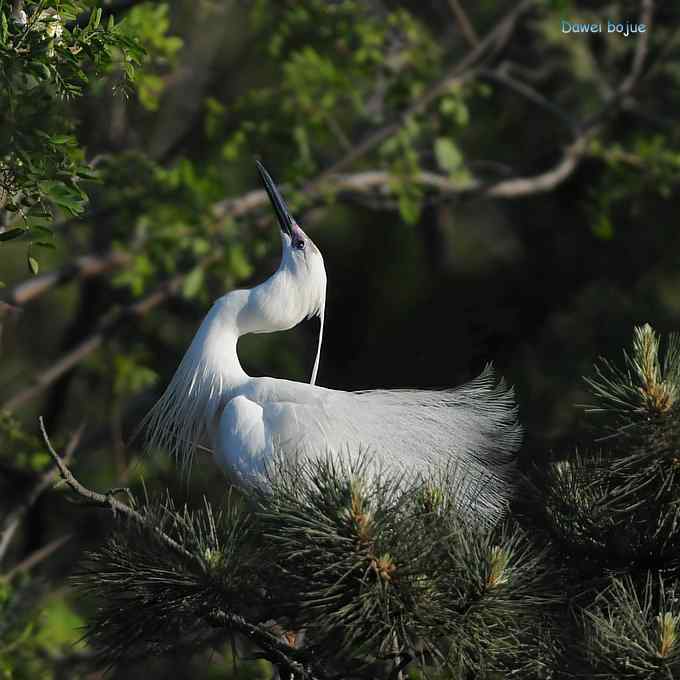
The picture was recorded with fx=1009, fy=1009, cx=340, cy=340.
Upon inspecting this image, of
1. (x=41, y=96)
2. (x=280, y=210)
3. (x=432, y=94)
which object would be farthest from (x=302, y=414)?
(x=432, y=94)

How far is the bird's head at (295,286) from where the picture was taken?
341cm

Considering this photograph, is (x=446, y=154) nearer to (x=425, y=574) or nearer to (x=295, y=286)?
(x=295, y=286)

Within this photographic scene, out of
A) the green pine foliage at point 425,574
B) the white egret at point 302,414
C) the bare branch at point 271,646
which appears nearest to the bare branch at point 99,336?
the white egret at point 302,414

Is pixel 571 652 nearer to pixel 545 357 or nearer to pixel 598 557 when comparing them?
pixel 598 557

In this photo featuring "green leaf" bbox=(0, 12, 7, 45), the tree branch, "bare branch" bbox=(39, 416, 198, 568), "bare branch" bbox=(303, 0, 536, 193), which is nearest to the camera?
"bare branch" bbox=(39, 416, 198, 568)

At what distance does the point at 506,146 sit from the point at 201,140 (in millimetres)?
2939

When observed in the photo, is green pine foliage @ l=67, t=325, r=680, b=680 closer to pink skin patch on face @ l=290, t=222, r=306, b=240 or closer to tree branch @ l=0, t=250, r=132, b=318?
pink skin patch on face @ l=290, t=222, r=306, b=240

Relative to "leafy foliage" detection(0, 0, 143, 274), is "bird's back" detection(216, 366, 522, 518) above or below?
below

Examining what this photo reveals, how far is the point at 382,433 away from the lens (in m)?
3.12

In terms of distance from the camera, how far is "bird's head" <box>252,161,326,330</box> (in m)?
3.41

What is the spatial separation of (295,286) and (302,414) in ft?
1.69

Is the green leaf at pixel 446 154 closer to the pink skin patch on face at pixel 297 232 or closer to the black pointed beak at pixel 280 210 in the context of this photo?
the black pointed beak at pixel 280 210

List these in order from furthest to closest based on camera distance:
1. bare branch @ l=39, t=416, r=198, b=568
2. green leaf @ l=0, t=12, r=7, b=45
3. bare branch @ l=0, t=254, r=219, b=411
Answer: bare branch @ l=0, t=254, r=219, b=411
green leaf @ l=0, t=12, r=7, b=45
bare branch @ l=39, t=416, r=198, b=568

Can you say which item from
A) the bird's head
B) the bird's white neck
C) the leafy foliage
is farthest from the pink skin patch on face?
the leafy foliage
